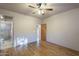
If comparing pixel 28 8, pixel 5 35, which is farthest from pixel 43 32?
pixel 5 35

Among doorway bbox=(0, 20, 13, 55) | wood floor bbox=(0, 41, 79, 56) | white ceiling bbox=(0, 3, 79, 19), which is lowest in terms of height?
wood floor bbox=(0, 41, 79, 56)

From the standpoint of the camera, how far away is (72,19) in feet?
7.57

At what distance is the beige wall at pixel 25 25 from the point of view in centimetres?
233

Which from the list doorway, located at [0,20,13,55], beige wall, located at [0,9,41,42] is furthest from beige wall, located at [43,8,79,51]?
doorway, located at [0,20,13,55]

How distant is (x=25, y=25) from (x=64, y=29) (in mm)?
858

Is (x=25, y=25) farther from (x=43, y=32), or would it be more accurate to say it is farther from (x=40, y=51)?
(x=40, y=51)

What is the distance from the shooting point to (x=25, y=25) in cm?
240

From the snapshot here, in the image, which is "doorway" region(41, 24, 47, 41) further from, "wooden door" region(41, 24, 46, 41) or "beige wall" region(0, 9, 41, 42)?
"beige wall" region(0, 9, 41, 42)

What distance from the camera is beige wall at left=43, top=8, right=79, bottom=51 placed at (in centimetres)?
229

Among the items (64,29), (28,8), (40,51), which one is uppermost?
(28,8)

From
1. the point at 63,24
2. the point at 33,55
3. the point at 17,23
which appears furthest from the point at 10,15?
the point at 63,24

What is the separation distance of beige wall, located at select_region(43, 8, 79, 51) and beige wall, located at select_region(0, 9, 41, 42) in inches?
11.1

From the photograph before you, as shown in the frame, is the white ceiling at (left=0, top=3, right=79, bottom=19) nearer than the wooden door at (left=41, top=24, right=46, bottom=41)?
Yes

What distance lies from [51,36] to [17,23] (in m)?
0.81
